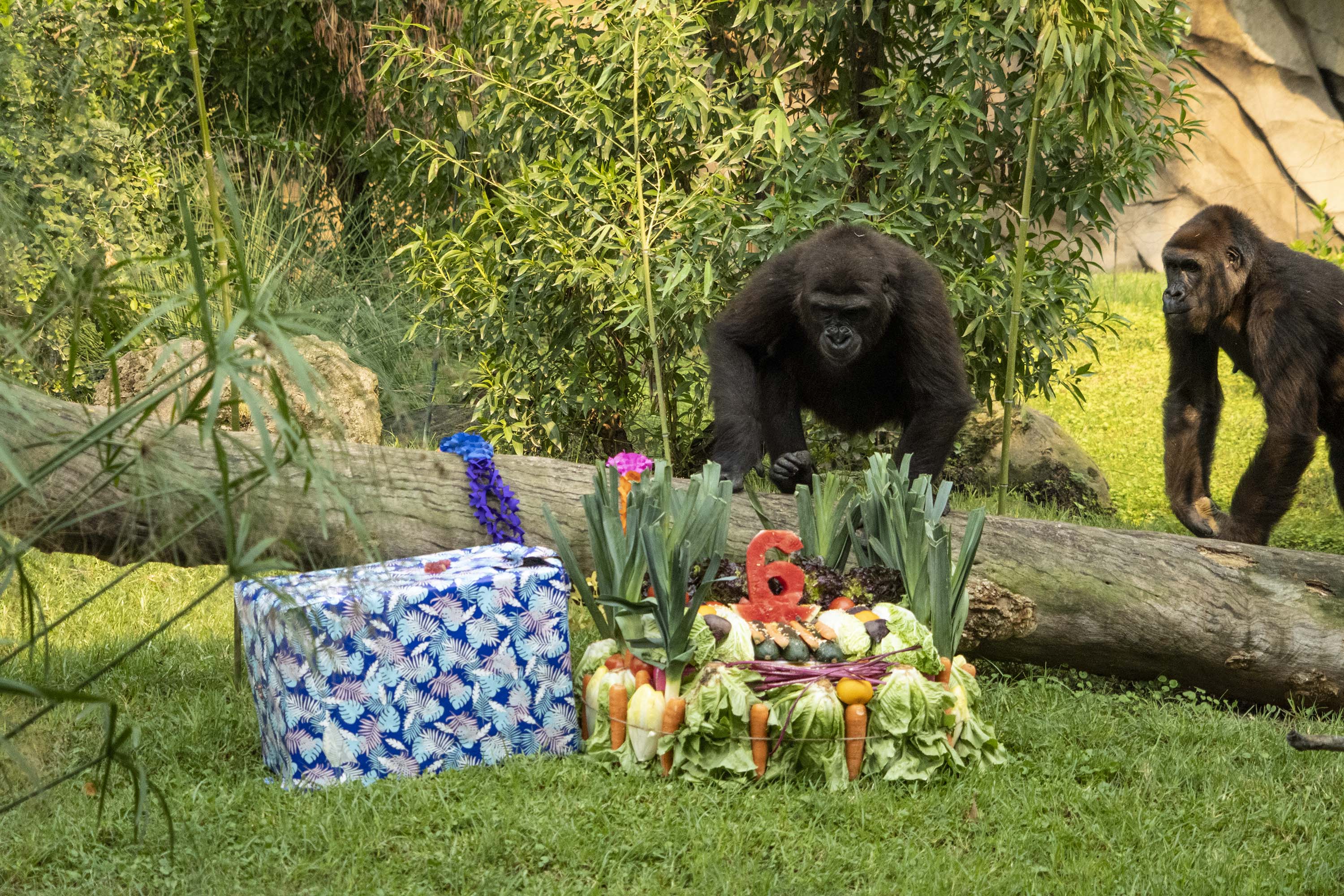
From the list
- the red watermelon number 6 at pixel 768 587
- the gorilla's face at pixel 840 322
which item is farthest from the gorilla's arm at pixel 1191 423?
the red watermelon number 6 at pixel 768 587

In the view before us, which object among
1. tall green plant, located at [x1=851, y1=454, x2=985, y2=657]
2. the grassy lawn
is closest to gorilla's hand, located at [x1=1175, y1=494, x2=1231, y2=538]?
the grassy lawn

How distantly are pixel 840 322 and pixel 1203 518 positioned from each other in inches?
83.0

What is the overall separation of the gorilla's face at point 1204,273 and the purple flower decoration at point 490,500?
10.2ft

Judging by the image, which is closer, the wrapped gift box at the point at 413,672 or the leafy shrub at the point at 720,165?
the wrapped gift box at the point at 413,672

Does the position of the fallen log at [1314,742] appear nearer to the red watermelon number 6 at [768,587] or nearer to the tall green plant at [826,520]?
the red watermelon number 6 at [768,587]

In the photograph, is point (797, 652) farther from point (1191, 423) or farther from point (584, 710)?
point (1191, 423)

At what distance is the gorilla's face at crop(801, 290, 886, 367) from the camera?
4398mm

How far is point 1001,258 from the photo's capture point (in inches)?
218

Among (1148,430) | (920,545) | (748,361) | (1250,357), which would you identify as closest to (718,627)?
(920,545)

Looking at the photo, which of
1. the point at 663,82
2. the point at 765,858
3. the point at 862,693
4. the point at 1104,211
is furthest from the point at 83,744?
the point at 1104,211

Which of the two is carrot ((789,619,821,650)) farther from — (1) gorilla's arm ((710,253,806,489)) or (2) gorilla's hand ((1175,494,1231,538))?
(2) gorilla's hand ((1175,494,1231,538))

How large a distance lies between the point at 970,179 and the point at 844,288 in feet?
5.46

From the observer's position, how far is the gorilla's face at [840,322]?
4398 mm

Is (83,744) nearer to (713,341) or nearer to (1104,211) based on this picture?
(713,341)
